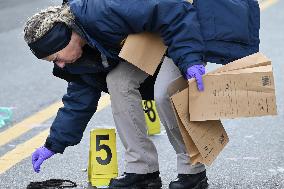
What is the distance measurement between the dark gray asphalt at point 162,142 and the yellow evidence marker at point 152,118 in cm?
5

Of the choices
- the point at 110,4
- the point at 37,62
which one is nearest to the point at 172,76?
the point at 110,4

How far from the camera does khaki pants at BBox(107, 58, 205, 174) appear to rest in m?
4.43

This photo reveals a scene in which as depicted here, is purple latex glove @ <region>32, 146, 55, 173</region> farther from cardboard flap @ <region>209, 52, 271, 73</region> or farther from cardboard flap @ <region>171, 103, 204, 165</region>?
cardboard flap @ <region>209, 52, 271, 73</region>

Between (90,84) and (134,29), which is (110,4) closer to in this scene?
(134,29)

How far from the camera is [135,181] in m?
4.63

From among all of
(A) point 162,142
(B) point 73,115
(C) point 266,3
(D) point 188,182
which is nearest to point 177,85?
(D) point 188,182

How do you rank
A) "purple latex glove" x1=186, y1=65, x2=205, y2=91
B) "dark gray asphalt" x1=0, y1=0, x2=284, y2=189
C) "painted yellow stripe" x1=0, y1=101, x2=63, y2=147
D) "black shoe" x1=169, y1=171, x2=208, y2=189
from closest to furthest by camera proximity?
"purple latex glove" x1=186, y1=65, x2=205, y2=91
"black shoe" x1=169, y1=171, x2=208, y2=189
"dark gray asphalt" x1=0, y1=0, x2=284, y2=189
"painted yellow stripe" x1=0, y1=101, x2=63, y2=147

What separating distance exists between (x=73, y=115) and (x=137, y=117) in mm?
352

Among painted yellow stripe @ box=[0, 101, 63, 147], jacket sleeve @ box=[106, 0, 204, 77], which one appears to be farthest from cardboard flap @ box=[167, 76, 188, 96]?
painted yellow stripe @ box=[0, 101, 63, 147]

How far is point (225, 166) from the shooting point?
5172 mm

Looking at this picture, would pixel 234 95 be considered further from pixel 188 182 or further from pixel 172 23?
pixel 188 182

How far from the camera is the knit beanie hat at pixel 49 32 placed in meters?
4.33

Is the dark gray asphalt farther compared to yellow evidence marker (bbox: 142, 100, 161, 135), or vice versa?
yellow evidence marker (bbox: 142, 100, 161, 135)

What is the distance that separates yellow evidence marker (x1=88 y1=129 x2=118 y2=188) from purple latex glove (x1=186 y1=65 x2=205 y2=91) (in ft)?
2.37
